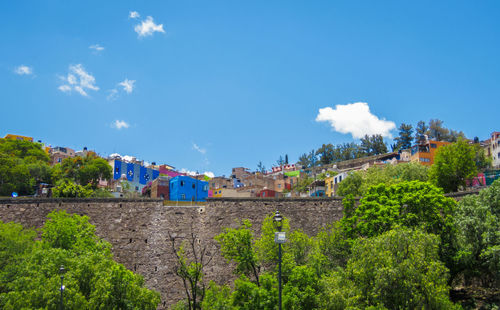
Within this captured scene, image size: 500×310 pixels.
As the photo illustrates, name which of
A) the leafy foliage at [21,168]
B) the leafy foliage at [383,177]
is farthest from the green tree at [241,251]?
the leafy foliage at [21,168]

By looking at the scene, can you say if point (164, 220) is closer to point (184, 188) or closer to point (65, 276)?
point (65, 276)

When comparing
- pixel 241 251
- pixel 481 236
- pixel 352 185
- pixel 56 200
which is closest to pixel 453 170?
pixel 352 185

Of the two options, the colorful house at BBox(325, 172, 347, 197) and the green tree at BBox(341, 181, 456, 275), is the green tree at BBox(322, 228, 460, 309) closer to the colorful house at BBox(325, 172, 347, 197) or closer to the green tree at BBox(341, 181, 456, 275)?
the green tree at BBox(341, 181, 456, 275)

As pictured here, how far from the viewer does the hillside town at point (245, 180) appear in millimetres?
48719

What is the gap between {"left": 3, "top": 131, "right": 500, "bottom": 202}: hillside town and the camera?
160 ft

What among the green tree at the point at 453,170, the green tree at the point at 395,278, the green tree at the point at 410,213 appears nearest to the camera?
the green tree at the point at 395,278

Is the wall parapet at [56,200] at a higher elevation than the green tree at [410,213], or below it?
higher

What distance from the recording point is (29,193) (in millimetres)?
56031

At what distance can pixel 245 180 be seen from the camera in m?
79.3

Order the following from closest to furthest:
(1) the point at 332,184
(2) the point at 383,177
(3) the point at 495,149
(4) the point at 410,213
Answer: (4) the point at 410,213, (2) the point at 383,177, (1) the point at 332,184, (3) the point at 495,149

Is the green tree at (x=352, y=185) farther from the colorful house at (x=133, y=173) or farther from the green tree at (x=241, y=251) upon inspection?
the colorful house at (x=133, y=173)

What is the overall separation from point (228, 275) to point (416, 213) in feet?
35.6

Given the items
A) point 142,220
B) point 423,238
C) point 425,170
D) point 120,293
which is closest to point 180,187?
point 142,220

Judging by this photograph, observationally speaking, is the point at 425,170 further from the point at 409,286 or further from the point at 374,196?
the point at 409,286
